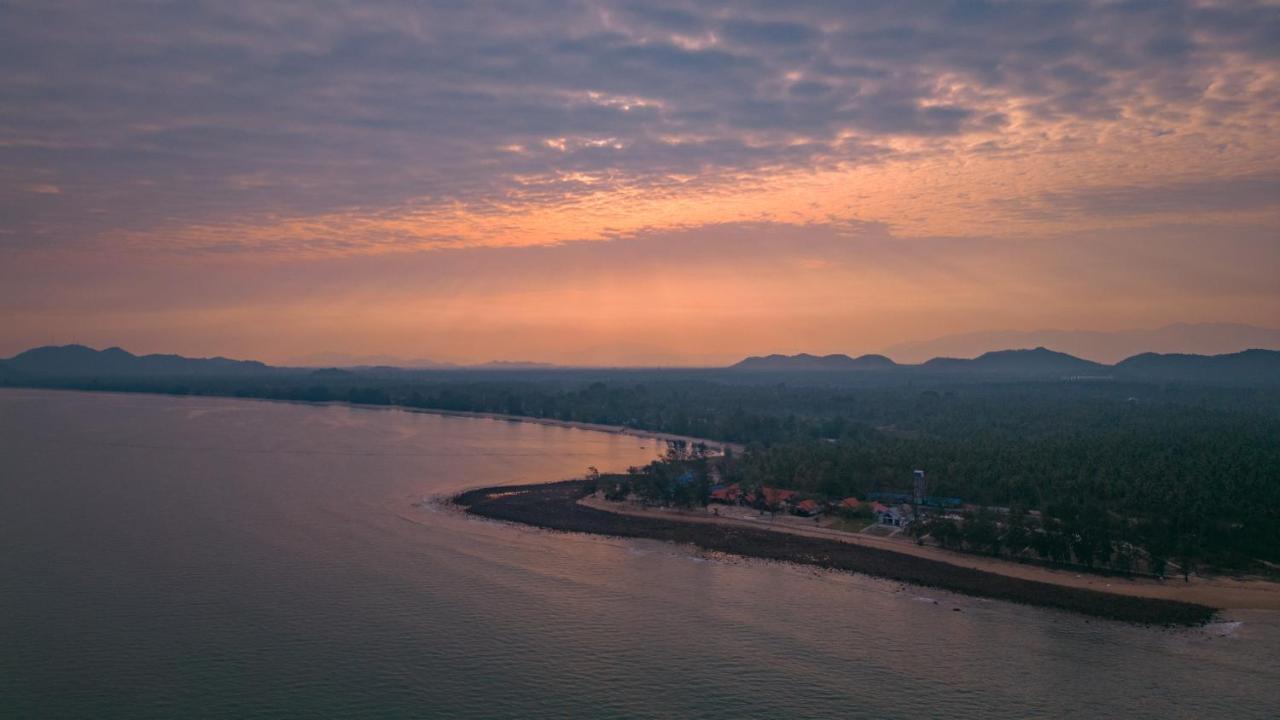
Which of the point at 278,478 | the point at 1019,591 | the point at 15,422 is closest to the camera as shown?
the point at 1019,591

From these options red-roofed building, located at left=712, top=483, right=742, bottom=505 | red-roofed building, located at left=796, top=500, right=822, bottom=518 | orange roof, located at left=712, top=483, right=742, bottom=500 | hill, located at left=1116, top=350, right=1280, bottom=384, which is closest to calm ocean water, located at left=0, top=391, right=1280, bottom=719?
red-roofed building, located at left=796, top=500, right=822, bottom=518

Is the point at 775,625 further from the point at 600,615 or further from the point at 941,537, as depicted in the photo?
the point at 941,537

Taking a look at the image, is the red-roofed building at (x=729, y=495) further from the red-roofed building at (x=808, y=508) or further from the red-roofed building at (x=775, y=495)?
the red-roofed building at (x=808, y=508)

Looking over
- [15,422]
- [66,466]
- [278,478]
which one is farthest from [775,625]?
[15,422]

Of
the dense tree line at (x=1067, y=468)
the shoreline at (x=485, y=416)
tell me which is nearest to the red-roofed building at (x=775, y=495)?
the dense tree line at (x=1067, y=468)

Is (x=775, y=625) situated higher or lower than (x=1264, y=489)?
lower

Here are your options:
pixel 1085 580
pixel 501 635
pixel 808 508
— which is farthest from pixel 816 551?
pixel 501 635
